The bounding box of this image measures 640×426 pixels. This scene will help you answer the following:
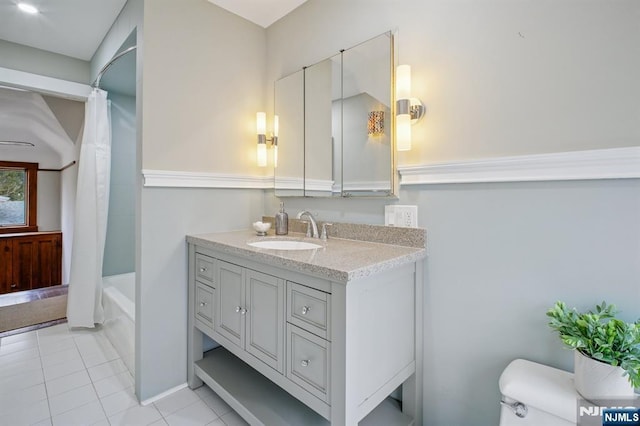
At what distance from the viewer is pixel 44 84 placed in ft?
8.21

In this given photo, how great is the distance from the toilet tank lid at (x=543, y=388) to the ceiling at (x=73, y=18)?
2262 millimetres

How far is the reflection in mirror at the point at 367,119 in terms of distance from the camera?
1.51 meters

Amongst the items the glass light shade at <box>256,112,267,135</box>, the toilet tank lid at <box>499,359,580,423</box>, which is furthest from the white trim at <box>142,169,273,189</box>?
the toilet tank lid at <box>499,359,580,423</box>

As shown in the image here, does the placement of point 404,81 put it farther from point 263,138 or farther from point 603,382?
point 603,382

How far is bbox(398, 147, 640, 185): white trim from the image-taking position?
3.10 feet

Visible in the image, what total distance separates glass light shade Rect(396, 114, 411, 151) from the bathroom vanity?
41 centimetres

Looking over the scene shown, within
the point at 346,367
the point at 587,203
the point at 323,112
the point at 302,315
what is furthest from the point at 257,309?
the point at 587,203

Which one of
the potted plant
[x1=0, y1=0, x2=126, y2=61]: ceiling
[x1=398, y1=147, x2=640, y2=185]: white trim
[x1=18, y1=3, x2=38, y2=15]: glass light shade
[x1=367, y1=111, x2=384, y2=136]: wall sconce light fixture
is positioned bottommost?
the potted plant

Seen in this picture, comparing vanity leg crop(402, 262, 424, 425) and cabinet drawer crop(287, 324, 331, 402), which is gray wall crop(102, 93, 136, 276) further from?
vanity leg crop(402, 262, 424, 425)

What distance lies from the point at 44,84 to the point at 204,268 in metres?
2.33

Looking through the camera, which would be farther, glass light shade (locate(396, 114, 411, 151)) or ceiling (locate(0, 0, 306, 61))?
ceiling (locate(0, 0, 306, 61))

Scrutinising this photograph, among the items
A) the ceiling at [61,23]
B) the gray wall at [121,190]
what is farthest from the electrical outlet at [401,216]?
the gray wall at [121,190]

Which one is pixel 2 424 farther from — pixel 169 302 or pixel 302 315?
pixel 302 315

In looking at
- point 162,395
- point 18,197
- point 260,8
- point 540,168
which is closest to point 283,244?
point 162,395
